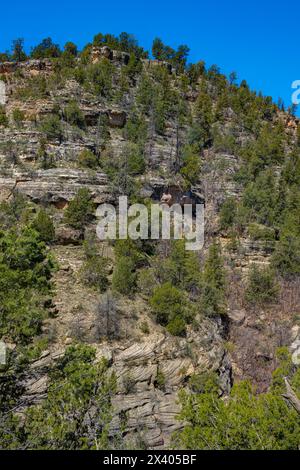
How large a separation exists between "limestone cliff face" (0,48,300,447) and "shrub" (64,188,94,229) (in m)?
0.71

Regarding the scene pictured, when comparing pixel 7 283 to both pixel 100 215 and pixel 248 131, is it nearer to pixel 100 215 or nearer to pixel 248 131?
pixel 100 215

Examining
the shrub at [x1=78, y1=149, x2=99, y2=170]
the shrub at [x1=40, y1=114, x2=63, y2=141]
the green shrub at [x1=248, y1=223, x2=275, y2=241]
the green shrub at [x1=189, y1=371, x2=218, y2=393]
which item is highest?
the shrub at [x1=40, y1=114, x2=63, y2=141]

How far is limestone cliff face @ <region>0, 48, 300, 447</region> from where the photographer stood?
600 inches

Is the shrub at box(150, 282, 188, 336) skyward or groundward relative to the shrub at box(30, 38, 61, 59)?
groundward

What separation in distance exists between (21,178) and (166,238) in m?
10.5

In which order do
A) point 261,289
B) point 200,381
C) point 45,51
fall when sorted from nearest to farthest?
point 200,381 → point 261,289 → point 45,51

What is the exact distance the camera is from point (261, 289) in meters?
27.5

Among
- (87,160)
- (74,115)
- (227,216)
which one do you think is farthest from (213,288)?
(74,115)

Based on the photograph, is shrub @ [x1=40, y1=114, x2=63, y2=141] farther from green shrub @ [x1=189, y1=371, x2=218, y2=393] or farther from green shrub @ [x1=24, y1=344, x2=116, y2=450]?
green shrub @ [x1=24, y1=344, x2=116, y2=450]

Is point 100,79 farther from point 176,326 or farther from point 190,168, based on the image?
point 176,326

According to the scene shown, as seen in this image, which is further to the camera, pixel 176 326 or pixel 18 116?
pixel 18 116

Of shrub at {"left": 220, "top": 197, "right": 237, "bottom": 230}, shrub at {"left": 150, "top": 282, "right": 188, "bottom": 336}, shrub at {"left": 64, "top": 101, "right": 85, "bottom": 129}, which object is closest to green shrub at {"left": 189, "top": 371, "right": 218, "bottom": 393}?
shrub at {"left": 150, "top": 282, "right": 188, "bottom": 336}

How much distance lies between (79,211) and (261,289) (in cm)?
1290

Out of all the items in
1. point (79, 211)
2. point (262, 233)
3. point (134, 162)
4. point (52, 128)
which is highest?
point (52, 128)
